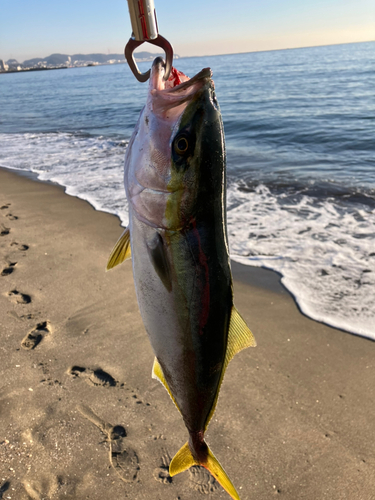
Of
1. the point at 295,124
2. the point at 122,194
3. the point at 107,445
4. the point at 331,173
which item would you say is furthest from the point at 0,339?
the point at 295,124

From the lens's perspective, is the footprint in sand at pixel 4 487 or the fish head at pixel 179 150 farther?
the footprint in sand at pixel 4 487

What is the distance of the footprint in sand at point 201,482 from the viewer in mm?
3207

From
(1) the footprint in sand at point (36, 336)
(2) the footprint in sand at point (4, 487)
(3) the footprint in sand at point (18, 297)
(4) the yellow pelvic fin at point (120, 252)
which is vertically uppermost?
(4) the yellow pelvic fin at point (120, 252)

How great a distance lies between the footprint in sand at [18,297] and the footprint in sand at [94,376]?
5.30 ft

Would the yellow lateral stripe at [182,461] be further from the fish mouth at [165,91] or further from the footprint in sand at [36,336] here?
the footprint in sand at [36,336]

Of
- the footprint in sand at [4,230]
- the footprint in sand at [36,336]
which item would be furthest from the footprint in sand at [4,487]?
the footprint in sand at [4,230]

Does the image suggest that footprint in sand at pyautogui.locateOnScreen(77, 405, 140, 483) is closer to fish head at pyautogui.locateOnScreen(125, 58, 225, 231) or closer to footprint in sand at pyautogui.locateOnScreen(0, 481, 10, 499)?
footprint in sand at pyautogui.locateOnScreen(0, 481, 10, 499)

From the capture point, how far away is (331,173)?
41.9ft

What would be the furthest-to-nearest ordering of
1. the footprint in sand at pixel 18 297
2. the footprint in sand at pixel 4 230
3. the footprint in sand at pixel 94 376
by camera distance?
the footprint in sand at pixel 4 230 → the footprint in sand at pixel 18 297 → the footprint in sand at pixel 94 376

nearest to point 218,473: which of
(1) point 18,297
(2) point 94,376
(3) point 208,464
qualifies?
(3) point 208,464

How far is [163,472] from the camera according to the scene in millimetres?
3314

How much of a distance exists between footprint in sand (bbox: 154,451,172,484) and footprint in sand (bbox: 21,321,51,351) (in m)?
2.15

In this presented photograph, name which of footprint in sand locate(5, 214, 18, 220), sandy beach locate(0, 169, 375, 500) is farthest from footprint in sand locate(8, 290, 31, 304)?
footprint in sand locate(5, 214, 18, 220)

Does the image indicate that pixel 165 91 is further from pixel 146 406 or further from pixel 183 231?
pixel 146 406
